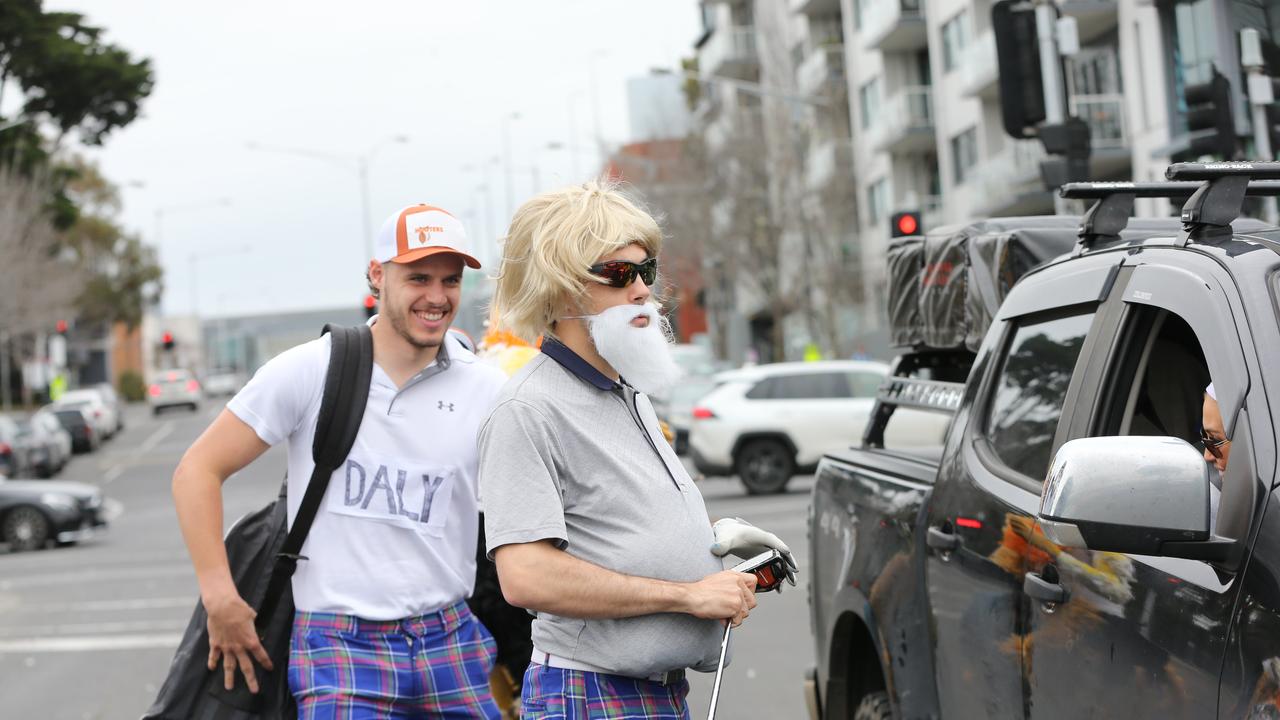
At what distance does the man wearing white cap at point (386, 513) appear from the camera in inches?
165

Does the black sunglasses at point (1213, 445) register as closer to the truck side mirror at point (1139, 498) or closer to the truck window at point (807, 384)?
the truck side mirror at point (1139, 498)

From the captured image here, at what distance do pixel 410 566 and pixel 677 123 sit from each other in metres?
52.3

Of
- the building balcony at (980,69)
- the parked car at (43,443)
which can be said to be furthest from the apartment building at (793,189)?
the parked car at (43,443)

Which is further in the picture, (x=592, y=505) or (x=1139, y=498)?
(x=592, y=505)

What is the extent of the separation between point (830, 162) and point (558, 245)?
1763 inches

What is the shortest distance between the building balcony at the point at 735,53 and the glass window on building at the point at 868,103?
15.9 m

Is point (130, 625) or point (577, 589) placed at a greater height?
point (577, 589)

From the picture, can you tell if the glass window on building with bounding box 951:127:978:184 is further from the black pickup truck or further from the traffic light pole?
the black pickup truck

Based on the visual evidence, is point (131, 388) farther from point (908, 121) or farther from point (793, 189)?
point (908, 121)

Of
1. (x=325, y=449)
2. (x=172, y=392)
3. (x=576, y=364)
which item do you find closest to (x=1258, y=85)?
(x=325, y=449)

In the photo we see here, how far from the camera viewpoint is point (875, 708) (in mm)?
4680

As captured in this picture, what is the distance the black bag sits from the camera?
421cm

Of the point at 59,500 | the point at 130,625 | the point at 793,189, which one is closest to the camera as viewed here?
the point at 130,625

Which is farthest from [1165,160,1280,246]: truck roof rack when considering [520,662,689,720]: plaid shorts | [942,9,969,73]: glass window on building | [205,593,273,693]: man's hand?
[942,9,969,73]: glass window on building
